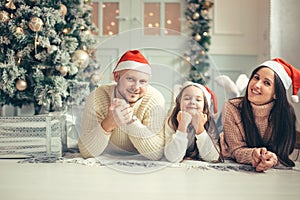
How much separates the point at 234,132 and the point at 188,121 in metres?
0.15

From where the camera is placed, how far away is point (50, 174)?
980 millimetres

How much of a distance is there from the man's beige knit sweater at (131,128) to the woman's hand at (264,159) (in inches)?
9.7

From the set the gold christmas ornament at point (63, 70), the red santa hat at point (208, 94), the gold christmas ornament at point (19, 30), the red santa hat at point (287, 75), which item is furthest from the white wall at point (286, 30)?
the gold christmas ornament at point (19, 30)

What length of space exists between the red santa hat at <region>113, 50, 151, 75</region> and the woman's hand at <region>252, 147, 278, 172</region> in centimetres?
35

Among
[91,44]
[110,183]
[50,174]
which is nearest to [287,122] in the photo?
[110,183]

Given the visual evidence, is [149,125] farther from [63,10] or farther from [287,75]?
[63,10]

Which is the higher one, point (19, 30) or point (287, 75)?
point (19, 30)

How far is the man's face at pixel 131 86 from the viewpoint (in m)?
1.02

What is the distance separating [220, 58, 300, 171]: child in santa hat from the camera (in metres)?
1.04

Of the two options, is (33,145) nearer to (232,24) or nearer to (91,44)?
(91,44)

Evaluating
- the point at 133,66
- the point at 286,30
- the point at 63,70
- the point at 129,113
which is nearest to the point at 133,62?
the point at 133,66

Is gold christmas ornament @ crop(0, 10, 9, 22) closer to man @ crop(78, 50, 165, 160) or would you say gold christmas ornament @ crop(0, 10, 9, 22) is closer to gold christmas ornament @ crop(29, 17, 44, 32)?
gold christmas ornament @ crop(29, 17, 44, 32)

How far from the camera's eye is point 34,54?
1317mm

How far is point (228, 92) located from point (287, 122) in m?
0.25
